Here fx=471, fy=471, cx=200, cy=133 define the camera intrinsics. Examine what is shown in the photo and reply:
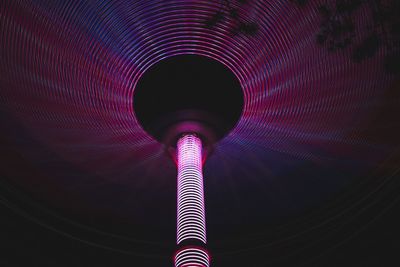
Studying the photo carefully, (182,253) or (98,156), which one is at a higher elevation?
(98,156)

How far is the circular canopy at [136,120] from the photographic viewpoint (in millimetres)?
2596

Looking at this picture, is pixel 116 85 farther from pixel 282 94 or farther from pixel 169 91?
pixel 282 94

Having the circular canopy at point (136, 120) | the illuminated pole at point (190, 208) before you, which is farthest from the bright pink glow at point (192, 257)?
the circular canopy at point (136, 120)

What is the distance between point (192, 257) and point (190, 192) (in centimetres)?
47

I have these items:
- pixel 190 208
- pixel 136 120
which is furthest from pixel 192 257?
Answer: pixel 136 120

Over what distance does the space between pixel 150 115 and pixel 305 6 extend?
114 cm

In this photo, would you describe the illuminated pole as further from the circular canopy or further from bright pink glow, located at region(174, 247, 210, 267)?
the circular canopy

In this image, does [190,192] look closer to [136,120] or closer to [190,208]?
[190,208]

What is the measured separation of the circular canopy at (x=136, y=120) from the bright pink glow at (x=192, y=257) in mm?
1136

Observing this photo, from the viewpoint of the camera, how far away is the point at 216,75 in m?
2.88

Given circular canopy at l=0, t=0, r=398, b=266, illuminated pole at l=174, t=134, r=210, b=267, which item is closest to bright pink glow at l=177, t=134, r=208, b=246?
illuminated pole at l=174, t=134, r=210, b=267

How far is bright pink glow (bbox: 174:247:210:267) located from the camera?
211cm

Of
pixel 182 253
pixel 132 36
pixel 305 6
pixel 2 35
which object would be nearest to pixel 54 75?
pixel 2 35

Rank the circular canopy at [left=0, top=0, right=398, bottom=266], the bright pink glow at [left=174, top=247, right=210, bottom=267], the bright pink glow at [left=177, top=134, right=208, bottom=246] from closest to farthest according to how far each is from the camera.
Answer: the bright pink glow at [left=174, top=247, right=210, bottom=267], the bright pink glow at [left=177, top=134, right=208, bottom=246], the circular canopy at [left=0, top=0, right=398, bottom=266]
